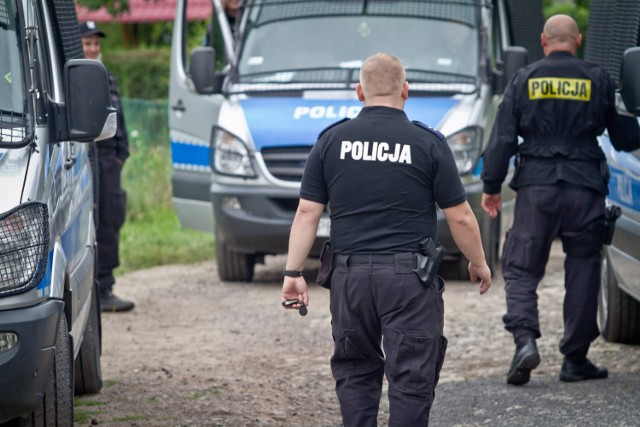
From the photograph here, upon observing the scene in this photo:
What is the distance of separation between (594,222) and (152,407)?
2279 millimetres

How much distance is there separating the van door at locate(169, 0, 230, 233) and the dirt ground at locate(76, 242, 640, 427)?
56cm

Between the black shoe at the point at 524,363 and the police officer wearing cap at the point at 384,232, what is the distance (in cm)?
176

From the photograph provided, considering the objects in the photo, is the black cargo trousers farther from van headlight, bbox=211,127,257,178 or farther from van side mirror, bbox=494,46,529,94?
van headlight, bbox=211,127,257,178

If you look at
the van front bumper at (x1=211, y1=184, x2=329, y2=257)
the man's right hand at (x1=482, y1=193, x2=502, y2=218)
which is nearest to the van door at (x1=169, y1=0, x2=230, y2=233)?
the van front bumper at (x1=211, y1=184, x2=329, y2=257)

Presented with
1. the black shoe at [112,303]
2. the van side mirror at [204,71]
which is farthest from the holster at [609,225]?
the van side mirror at [204,71]

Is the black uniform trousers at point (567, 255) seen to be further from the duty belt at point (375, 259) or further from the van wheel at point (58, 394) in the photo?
the van wheel at point (58, 394)

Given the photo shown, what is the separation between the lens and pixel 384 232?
4809 millimetres

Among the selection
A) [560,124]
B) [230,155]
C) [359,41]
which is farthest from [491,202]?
[359,41]

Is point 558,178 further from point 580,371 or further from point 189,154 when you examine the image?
point 189,154

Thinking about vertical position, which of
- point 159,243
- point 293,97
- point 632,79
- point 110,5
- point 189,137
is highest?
point 632,79

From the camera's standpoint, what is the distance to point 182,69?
1124 cm

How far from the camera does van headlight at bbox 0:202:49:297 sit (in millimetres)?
4461

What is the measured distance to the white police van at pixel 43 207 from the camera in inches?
176

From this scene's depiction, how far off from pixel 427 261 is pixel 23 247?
4.46ft
